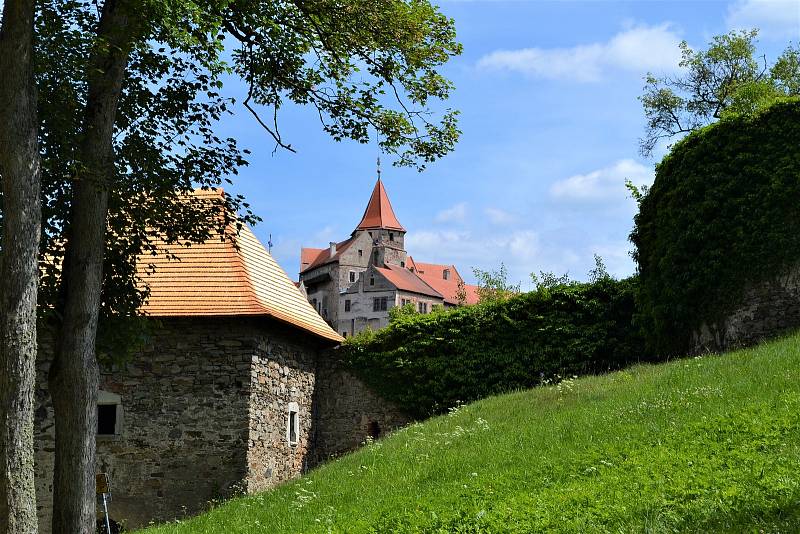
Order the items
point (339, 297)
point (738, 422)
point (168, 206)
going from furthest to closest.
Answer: point (339, 297)
point (168, 206)
point (738, 422)

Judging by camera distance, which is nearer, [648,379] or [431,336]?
[648,379]

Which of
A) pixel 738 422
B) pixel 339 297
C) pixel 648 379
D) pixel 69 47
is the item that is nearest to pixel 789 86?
pixel 648 379

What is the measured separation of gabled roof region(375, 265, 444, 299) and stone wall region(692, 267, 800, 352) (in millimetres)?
57228

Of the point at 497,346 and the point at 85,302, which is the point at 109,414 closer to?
the point at 497,346

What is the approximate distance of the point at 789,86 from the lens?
3048 centimetres

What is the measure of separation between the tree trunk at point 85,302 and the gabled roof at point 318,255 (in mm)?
67453

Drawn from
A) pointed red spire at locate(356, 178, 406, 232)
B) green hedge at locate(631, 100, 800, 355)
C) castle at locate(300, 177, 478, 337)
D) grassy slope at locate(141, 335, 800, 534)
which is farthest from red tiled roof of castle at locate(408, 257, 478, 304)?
grassy slope at locate(141, 335, 800, 534)

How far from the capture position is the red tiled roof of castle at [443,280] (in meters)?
81.0

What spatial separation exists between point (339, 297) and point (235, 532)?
6558cm

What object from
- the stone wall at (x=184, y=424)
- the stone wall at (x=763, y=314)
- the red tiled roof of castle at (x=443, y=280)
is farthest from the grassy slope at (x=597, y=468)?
the red tiled roof of castle at (x=443, y=280)

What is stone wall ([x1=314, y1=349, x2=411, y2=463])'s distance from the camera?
19594mm

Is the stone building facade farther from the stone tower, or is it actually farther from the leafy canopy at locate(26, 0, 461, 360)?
the stone tower

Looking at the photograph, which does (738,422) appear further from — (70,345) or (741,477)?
Answer: (70,345)

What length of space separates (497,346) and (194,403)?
6394mm
